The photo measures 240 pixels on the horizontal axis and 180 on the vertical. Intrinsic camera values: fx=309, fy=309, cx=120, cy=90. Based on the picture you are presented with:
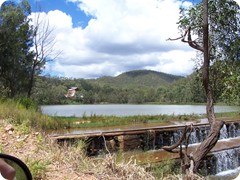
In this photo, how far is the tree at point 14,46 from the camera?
14.8m

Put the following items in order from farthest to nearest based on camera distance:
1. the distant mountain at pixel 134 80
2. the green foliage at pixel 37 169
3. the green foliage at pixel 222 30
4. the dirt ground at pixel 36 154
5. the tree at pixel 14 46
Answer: the distant mountain at pixel 134 80
the tree at pixel 14 46
the green foliage at pixel 222 30
the dirt ground at pixel 36 154
the green foliage at pixel 37 169

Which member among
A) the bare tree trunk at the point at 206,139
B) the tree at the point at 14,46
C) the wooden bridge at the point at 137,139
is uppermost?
the tree at the point at 14,46

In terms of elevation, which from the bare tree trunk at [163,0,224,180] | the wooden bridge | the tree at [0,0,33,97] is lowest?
the wooden bridge

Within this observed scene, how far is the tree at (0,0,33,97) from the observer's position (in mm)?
14805

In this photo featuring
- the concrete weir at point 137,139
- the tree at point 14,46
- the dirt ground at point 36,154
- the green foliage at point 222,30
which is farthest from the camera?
the tree at point 14,46

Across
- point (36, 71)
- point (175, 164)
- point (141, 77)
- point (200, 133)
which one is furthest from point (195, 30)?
point (141, 77)

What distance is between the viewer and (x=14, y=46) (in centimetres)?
1554

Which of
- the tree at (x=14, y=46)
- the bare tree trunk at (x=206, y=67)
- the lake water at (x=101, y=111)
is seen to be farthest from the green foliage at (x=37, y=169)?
the tree at (x=14, y=46)

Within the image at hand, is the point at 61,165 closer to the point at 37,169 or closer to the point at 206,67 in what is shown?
the point at 37,169

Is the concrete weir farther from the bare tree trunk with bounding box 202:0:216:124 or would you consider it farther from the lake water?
the bare tree trunk with bounding box 202:0:216:124

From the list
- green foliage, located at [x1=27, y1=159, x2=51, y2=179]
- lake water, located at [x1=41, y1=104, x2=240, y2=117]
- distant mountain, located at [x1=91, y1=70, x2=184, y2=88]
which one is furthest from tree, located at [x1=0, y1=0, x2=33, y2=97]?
distant mountain, located at [x1=91, y1=70, x2=184, y2=88]

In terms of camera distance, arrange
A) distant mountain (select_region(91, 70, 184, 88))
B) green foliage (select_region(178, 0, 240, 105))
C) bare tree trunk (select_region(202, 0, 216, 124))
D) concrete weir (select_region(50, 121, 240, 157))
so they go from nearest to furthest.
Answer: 1. bare tree trunk (select_region(202, 0, 216, 124))
2. green foliage (select_region(178, 0, 240, 105))
3. concrete weir (select_region(50, 121, 240, 157))
4. distant mountain (select_region(91, 70, 184, 88))

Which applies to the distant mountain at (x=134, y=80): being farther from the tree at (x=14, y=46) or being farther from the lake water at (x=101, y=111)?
the tree at (x=14, y=46)

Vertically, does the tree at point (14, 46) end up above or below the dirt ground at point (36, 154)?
above
